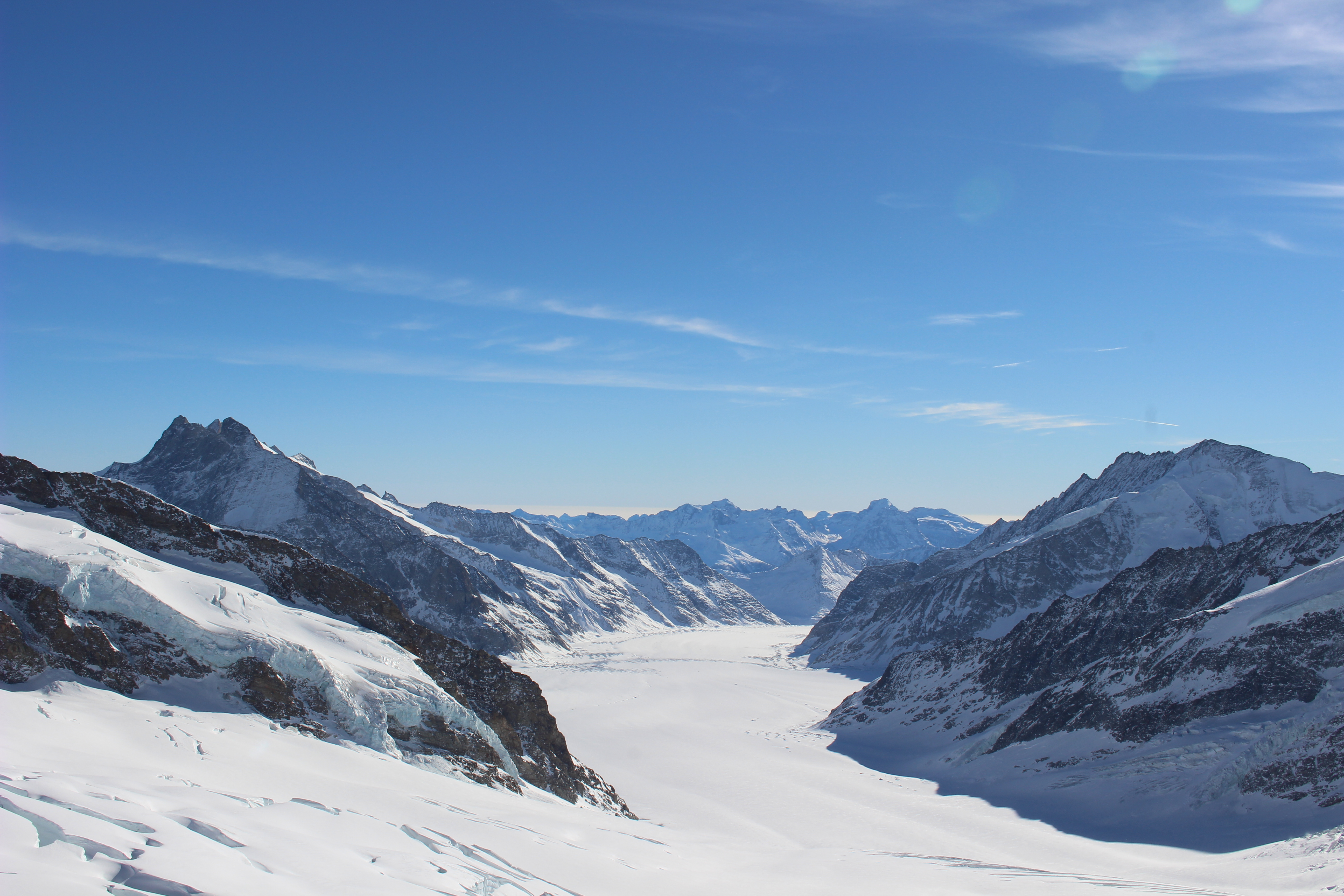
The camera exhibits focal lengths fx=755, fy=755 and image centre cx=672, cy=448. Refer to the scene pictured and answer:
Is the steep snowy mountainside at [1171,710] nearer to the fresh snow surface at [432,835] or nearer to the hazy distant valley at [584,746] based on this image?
the hazy distant valley at [584,746]

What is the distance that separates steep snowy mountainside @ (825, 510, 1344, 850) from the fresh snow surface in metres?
5.32

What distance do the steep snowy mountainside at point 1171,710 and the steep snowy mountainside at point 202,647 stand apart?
3919 cm

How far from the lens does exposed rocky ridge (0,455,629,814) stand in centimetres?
3647

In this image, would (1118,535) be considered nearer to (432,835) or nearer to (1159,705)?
(1159,705)

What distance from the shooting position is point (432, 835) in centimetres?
1880

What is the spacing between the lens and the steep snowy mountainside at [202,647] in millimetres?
25719

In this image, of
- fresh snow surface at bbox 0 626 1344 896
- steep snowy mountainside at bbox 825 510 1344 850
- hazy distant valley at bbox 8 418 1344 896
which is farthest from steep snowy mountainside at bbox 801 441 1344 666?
fresh snow surface at bbox 0 626 1344 896

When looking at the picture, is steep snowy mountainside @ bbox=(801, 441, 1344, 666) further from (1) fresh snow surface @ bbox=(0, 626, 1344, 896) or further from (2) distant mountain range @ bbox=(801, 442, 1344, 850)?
(1) fresh snow surface @ bbox=(0, 626, 1344, 896)

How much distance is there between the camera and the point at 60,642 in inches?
989

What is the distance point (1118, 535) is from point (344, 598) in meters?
152

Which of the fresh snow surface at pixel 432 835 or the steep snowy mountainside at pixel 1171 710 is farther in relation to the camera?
the steep snowy mountainside at pixel 1171 710

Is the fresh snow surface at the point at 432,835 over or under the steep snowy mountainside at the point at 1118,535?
under

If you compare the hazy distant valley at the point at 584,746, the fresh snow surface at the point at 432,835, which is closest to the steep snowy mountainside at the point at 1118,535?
the hazy distant valley at the point at 584,746

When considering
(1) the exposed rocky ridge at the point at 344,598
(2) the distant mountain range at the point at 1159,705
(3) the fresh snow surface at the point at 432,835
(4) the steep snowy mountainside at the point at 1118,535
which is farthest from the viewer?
(4) the steep snowy mountainside at the point at 1118,535
